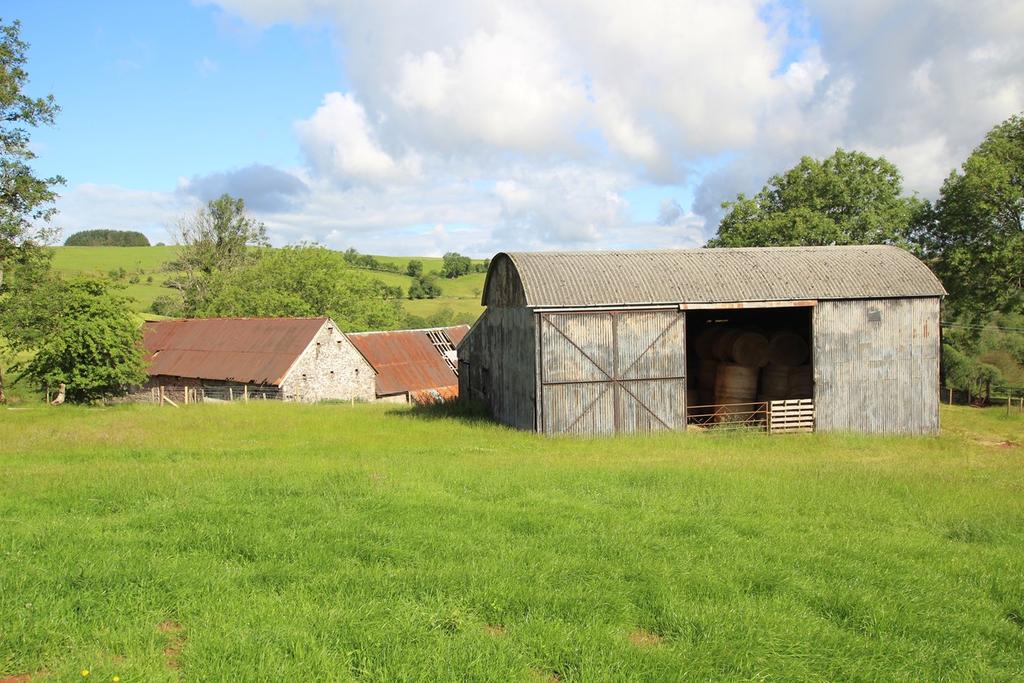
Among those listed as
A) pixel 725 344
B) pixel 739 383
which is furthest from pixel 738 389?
pixel 725 344

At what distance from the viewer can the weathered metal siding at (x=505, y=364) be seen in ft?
71.9

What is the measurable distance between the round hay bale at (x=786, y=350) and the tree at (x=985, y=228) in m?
16.6

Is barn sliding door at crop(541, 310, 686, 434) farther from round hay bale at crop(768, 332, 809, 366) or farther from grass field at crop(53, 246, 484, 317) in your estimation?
grass field at crop(53, 246, 484, 317)

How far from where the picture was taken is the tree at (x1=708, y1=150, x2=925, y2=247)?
39531mm

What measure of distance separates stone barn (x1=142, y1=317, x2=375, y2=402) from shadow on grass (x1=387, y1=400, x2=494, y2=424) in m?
11.4

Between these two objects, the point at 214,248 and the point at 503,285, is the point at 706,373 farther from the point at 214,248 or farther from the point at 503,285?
the point at 214,248

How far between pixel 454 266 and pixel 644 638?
114 m

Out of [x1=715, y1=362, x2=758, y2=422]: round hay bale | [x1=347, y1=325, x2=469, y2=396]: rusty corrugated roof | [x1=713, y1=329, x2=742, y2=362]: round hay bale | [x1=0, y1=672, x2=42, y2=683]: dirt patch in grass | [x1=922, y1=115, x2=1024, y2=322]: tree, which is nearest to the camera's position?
[x1=0, y1=672, x2=42, y2=683]: dirt patch in grass

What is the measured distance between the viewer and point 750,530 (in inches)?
360

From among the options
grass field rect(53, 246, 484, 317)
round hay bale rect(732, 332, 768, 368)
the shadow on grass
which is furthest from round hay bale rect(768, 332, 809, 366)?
grass field rect(53, 246, 484, 317)

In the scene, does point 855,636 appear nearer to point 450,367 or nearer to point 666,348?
point 666,348

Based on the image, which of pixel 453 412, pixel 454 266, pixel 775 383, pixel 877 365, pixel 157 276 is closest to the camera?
pixel 877 365

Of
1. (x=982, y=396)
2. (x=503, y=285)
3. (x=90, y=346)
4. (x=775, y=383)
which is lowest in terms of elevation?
(x=982, y=396)

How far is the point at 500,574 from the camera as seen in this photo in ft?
22.9
